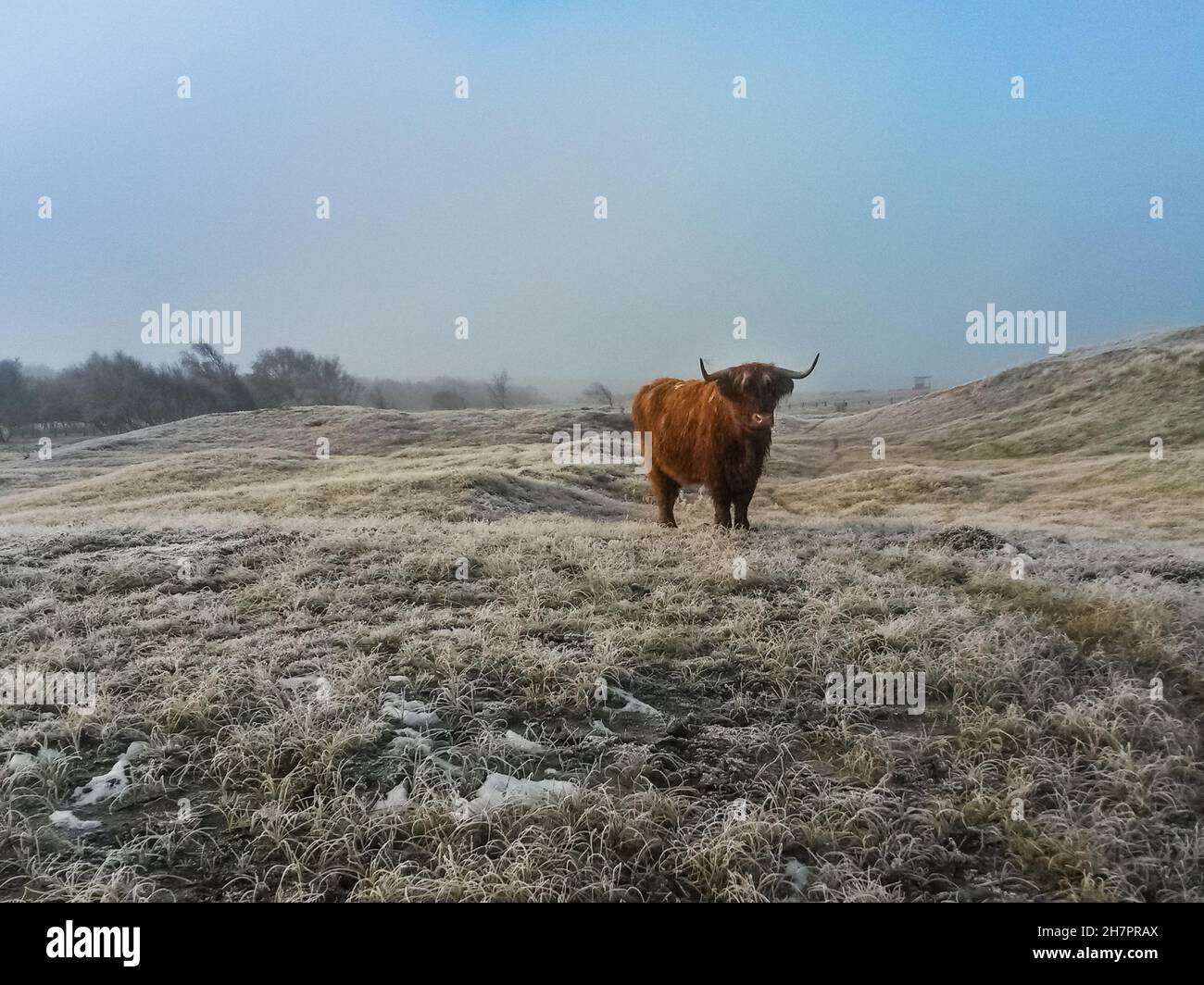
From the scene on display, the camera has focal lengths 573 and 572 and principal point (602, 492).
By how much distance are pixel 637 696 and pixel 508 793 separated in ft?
3.73

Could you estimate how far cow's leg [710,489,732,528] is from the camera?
8.09 metres

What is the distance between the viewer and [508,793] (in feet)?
8.94

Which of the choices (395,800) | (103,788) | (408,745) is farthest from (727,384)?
(103,788)

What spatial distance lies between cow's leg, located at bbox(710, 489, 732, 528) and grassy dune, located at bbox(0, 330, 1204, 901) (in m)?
0.80

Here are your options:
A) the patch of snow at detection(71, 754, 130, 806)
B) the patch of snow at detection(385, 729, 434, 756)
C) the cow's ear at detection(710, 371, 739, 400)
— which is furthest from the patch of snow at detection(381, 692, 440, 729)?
the cow's ear at detection(710, 371, 739, 400)

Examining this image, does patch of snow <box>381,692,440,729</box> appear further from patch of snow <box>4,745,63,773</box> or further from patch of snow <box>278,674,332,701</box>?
patch of snow <box>4,745,63,773</box>

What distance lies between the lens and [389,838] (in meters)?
2.47

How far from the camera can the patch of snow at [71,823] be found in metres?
2.58

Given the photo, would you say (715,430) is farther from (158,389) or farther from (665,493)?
(158,389)

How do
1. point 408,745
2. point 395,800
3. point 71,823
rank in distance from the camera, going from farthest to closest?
point 408,745 → point 395,800 → point 71,823

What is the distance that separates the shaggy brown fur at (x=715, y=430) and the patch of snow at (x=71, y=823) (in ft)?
19.8

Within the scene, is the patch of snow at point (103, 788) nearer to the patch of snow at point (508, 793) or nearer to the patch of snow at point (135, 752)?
the patch of snow at point (135, 752)
